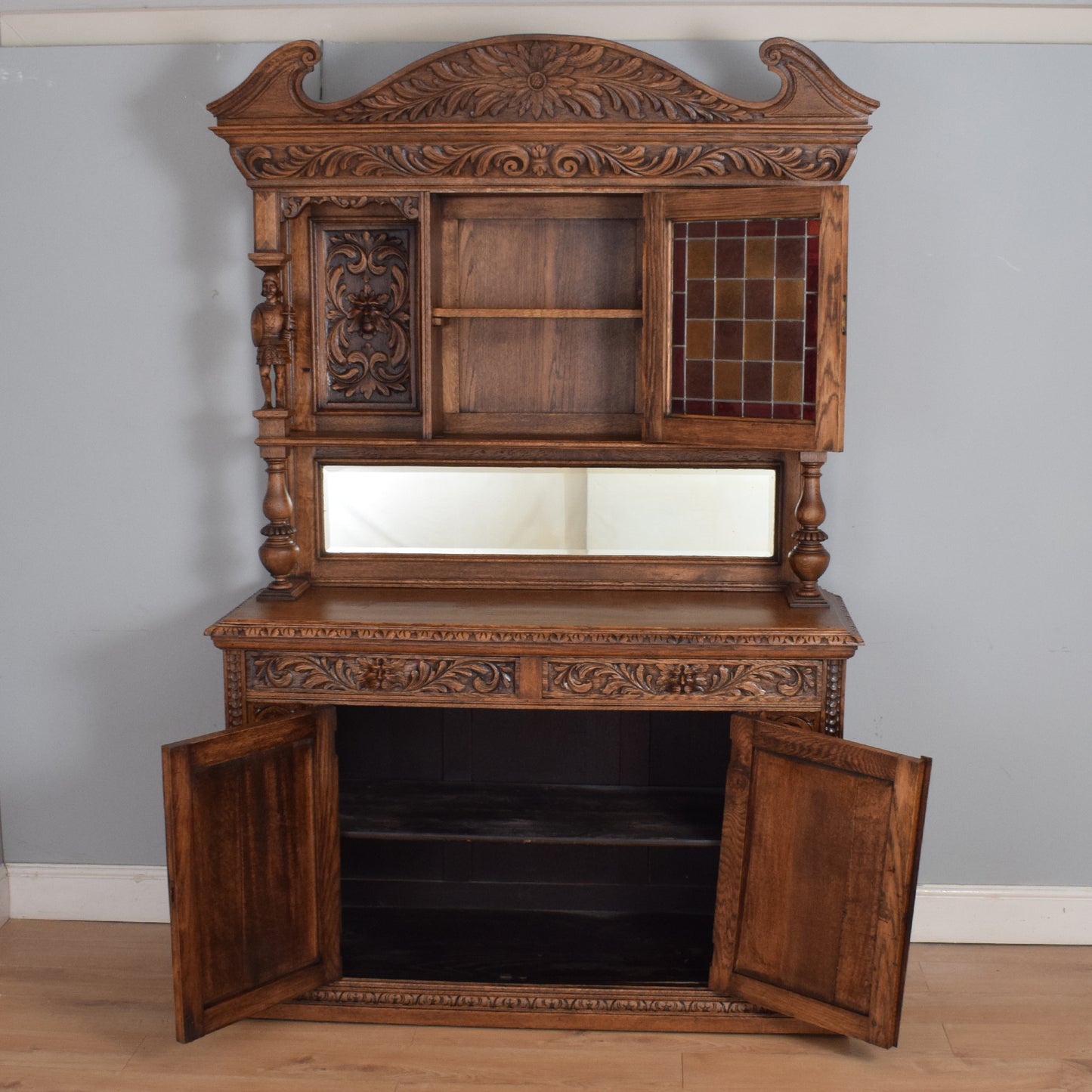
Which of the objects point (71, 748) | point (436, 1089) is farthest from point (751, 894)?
point (71, 748)

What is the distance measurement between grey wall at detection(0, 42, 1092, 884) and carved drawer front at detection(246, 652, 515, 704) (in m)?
0.59

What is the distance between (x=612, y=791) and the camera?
11.4ft

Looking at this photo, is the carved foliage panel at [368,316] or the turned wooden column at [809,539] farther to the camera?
the carved foliage panel at [368,316]

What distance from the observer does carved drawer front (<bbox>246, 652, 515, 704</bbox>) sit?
9.76ft

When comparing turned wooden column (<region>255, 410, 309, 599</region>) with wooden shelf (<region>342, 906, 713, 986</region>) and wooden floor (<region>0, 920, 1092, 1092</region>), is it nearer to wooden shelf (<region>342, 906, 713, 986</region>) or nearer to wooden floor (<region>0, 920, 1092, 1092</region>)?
wooden shelf (<region>342, 906, 713, 986</region>)

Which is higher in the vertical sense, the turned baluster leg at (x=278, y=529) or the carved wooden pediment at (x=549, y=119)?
the carved wooden pediment at (x=549, y=119)

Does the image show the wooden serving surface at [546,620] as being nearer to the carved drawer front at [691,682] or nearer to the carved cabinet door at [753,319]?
the carved drawer front at [691,682]

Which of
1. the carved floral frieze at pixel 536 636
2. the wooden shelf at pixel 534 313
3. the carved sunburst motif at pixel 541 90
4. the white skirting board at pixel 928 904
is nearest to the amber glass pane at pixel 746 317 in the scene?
the wooden shelf at pixel 534 313

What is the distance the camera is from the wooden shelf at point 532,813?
3.17 meters

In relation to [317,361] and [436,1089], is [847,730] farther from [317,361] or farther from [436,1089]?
[317,361]

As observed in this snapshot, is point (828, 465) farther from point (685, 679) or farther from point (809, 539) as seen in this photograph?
point (685, 679)

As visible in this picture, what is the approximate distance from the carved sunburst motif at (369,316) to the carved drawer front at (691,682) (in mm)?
973

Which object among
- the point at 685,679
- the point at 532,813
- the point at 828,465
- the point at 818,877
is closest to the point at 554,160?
the point at 828,465

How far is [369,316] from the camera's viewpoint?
3336 mm
